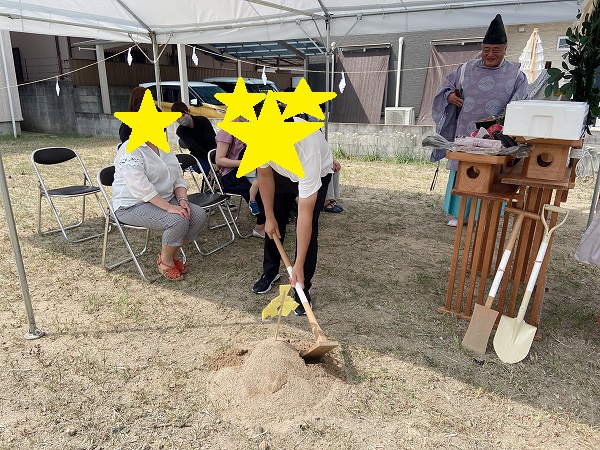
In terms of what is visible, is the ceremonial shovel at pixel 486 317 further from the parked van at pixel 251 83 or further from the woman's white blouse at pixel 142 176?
the parked van at pixel 251 83

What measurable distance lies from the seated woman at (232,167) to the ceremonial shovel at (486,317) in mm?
2109

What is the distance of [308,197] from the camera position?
7.10 ft

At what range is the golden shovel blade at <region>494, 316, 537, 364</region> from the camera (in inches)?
87.4

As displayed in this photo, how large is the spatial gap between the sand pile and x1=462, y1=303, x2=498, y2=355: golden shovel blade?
793 mm

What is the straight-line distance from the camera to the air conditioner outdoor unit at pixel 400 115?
945 cm

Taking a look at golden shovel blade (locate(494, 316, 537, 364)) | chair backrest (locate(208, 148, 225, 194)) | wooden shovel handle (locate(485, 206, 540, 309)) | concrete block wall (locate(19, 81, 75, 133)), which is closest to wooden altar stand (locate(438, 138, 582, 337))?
wooden shovel handle (locate(485, 206, 540, 309))

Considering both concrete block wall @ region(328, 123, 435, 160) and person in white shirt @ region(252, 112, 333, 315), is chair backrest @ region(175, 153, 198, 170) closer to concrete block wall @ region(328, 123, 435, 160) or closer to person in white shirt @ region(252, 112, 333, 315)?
person in white shirt @ region(252, 112, 333, 315)

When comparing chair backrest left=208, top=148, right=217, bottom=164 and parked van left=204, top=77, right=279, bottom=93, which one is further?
parked van left=204, top=77, right=279, bottom=93

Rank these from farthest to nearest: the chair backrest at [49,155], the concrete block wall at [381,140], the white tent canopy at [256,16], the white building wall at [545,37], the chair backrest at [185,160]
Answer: the white building wall at [545,37] → the concrete block wall at [381,140] → the chair backrest at [185,160] → the white tent canopy at [256,16] → the chair backrest at [49,155]

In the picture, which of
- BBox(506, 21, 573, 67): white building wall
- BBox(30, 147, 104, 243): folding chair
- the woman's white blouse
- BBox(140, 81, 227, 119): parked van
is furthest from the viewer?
BBox(140, 81, 227, 119): parked van

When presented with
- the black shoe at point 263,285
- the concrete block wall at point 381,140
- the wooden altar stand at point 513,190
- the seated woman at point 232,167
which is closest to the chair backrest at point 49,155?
the seated woman at point 232,167

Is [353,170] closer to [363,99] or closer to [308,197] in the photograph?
[363,99]

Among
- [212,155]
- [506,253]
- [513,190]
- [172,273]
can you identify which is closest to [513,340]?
[506,253]

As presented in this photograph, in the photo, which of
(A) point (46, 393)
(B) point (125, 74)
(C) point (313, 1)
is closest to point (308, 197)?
(A) point (46, 393)
